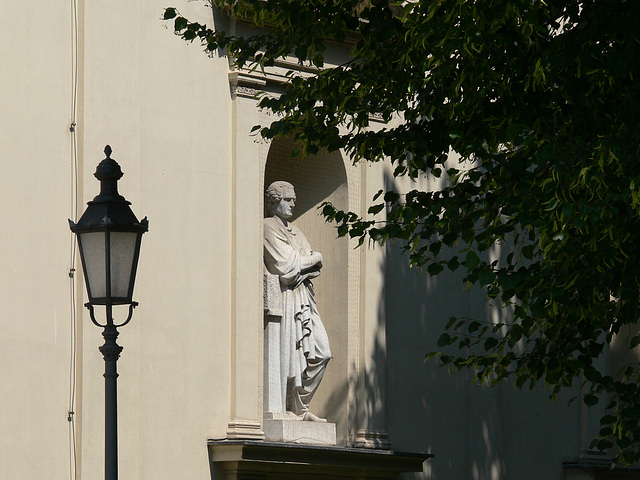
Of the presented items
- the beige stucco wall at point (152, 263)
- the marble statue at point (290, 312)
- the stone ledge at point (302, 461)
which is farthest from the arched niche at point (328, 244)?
the stone ledge at point (302, 461)

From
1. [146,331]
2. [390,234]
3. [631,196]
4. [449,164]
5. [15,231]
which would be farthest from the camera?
[449,164]

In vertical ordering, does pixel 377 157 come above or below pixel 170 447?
above

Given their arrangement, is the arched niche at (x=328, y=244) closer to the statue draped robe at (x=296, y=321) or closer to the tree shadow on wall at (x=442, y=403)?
the tree shadow on wall at (x=442, y=403)

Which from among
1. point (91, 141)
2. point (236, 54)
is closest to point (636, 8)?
point (236, 54)

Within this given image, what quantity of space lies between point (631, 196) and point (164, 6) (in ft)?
23.9

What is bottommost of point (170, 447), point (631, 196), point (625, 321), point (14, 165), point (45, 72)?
point (170, 447)

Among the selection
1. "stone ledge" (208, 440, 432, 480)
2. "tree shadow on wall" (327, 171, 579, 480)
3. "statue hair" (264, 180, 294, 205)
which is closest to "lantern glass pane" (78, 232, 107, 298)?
"stone ledge" (208, 440, 432, 480)

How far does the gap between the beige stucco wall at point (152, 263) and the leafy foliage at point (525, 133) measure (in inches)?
114

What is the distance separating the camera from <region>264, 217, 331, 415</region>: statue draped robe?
1784 cm

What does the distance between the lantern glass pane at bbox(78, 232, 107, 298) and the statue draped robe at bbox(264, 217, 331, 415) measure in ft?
25.0

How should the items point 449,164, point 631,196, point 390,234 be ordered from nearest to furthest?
point 631,196
point 390,234
point 449,164

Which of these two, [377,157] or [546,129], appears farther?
[377,157]

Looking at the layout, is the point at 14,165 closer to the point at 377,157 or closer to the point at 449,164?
the point at 377,157

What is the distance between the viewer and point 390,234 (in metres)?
Answer: 12.5
